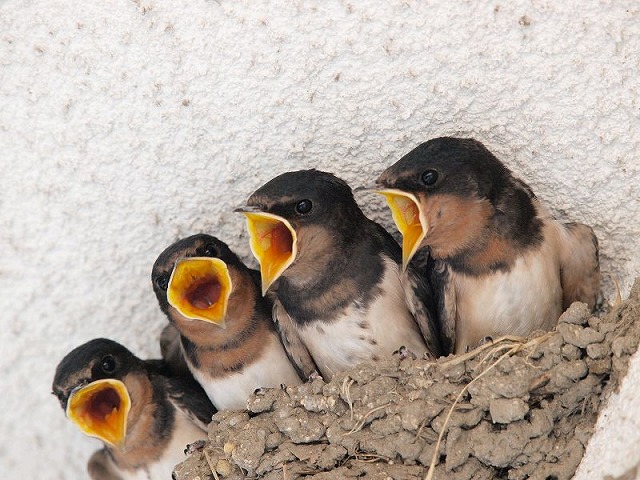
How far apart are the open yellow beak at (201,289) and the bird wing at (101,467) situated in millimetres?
707

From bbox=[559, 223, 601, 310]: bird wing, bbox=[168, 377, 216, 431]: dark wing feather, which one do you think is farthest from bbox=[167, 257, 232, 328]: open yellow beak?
bbox=[559, 223, 601, 310]: bird wing

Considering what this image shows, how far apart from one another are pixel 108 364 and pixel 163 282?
0.30 meters

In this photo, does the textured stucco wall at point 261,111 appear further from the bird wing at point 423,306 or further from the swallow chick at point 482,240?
the bird wing at point 423,306

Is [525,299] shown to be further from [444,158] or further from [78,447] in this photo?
[78,447]

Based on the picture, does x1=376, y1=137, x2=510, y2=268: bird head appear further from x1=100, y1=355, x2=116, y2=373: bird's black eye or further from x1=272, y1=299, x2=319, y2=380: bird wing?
x1=100, y1=355, x2=116, y2=373: bird's black eye

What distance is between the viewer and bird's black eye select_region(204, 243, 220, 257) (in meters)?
2.67

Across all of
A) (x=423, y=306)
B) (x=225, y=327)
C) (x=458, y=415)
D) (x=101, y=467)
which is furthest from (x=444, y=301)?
(x=101, y=467)

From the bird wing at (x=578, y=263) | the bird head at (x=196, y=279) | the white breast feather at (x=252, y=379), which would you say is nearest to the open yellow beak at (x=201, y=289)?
the bird head at (x=196, y=279)

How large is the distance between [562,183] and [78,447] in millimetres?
1791

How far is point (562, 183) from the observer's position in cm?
263

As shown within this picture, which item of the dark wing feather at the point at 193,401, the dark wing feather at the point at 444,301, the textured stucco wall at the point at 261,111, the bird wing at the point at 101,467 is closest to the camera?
the textured stucco wall at the point at 261,111

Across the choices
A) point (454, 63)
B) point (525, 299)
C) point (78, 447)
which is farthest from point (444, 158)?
point (78, 447)

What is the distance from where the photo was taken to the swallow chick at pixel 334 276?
2.53 metres

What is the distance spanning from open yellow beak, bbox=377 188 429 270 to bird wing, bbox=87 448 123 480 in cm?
119
